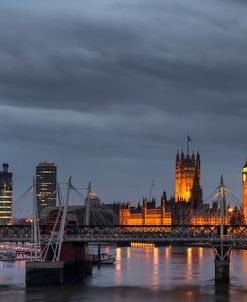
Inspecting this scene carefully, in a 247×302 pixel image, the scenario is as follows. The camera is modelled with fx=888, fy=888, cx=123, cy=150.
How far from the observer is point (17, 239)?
9794cm

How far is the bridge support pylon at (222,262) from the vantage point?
93550 millimetres

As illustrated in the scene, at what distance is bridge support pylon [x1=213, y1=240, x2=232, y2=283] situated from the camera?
93.6m

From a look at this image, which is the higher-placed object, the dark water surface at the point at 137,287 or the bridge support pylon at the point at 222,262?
the bridge support pylon at the point at 222,262

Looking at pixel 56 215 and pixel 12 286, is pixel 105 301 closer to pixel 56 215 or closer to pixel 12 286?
pixel 12 286

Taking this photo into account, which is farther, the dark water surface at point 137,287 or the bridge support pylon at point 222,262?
the bridge support pylon at point 222,262

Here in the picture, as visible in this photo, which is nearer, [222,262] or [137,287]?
[137,287]

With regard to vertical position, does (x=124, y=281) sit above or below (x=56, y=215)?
below

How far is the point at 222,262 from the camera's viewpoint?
93625 mm

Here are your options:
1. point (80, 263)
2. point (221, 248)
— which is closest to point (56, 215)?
point (80, 263)

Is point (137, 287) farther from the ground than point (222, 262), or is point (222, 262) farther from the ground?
point (222, 262)

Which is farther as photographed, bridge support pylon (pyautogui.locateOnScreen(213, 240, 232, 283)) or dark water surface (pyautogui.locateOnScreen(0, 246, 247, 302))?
bridge support pylon (pyautogui.locateOnScreen(213, 240, 232, 283))

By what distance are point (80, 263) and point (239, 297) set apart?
95.4 feet

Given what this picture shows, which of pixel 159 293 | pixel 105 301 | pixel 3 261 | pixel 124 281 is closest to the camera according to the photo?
pixel 105 301

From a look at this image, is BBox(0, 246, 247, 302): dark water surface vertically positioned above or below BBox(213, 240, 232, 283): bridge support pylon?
below
